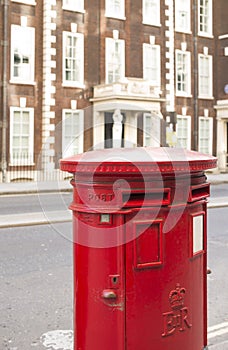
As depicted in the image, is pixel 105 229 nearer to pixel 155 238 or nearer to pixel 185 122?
pixel 155 238

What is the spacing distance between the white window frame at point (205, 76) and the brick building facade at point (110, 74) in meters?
0.06

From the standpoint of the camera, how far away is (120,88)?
2439 centimetres

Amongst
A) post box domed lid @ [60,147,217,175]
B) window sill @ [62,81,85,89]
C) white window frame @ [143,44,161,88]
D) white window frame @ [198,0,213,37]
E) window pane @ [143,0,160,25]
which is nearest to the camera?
post box domed lid @ [60,147,217,175]

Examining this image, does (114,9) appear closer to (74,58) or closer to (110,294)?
(74,58)

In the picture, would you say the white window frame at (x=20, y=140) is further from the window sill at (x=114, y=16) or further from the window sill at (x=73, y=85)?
the window sill at (x=114, y=16)

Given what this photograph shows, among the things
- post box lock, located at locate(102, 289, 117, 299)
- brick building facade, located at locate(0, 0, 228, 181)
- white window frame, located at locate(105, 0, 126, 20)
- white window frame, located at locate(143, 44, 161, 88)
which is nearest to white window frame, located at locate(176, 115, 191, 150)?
brick building facade, located at locate(0, 0, 228, 181)

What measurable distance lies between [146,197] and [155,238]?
0.77 feet

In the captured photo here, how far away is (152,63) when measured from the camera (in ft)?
91.5

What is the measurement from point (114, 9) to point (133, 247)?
25397 mm

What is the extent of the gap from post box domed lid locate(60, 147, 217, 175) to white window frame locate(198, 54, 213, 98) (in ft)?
92.4

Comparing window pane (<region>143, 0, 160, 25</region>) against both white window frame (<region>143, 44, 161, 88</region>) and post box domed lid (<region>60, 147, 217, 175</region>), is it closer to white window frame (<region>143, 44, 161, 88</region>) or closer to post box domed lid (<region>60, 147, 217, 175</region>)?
white window frame (<region>143, 44, 161, 88</region>)

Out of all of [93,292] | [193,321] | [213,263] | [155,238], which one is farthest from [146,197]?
Result: [213,263]

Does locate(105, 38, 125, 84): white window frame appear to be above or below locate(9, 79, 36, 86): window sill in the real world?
above

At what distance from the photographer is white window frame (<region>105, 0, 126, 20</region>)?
26016 millimetres
